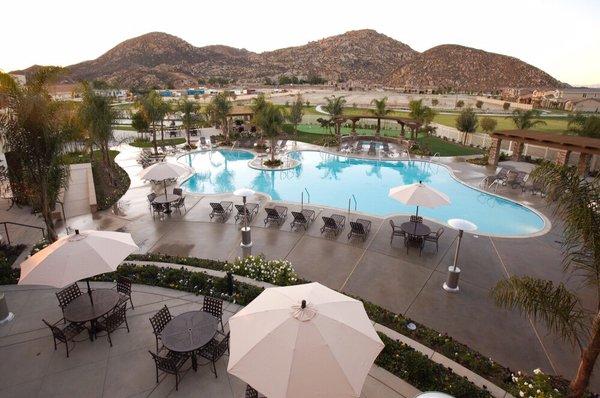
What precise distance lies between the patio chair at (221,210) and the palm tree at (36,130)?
17.3 feet

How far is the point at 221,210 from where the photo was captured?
43.4 ft

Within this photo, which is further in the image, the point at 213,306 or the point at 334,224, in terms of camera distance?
the point at 334,224

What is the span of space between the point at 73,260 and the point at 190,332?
2481mm

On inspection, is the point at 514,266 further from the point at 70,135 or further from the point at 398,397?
the point at 70,135

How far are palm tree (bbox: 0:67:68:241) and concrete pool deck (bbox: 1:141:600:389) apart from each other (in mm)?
3376

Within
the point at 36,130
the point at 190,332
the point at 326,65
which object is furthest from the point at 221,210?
the point at 326,65

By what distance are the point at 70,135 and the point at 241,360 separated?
Result: 8.52 metres

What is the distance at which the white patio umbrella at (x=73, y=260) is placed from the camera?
580 cm

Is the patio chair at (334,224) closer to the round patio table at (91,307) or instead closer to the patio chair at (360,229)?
the patio chair at (360,229)

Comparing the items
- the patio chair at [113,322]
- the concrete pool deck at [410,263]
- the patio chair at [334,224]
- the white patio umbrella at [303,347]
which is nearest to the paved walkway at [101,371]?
the patio chair at [113,322]

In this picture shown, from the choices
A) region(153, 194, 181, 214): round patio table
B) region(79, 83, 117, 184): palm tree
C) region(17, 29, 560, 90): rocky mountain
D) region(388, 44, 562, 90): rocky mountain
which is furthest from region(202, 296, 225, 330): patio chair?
region(388, 44, 562, 90): rocky mountain

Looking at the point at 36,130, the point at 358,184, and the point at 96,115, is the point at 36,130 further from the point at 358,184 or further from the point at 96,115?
the point at 358,184

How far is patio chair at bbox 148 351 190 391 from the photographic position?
5.60 meters

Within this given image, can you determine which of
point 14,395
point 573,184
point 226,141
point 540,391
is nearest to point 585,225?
point 573,184
